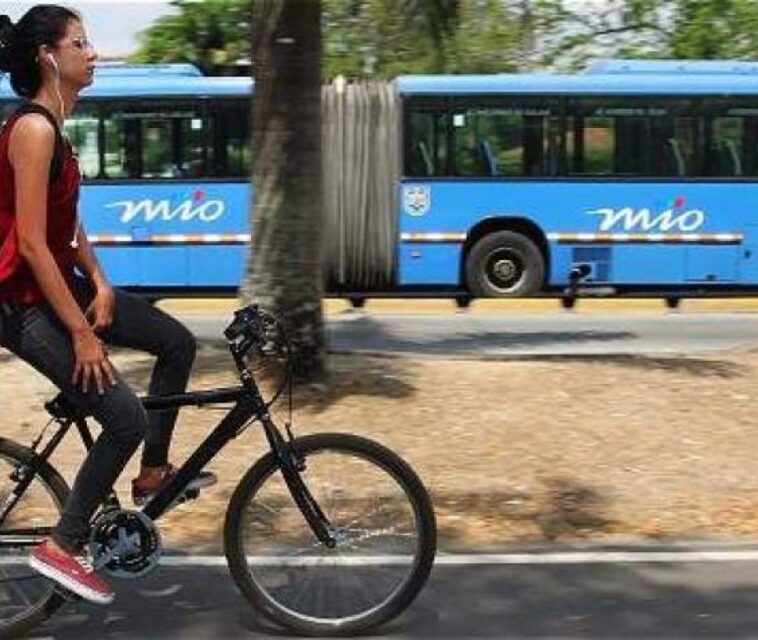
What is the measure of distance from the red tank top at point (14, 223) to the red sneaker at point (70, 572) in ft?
2.63

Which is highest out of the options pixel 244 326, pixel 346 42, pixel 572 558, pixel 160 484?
pixel 346 42

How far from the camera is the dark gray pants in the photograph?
425cm

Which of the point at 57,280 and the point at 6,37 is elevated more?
the point at 6,37

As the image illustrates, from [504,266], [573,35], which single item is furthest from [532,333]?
[573,35]

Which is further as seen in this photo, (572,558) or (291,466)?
(572,558)

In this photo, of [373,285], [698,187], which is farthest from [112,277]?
[698,187]

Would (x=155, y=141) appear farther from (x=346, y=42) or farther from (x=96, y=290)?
(x=96, y=290)

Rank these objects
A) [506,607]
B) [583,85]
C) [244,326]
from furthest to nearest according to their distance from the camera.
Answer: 1. [583,85]
2. [506,607]
3. [244,326]

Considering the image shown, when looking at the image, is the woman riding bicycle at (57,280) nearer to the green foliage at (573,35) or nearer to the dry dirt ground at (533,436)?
the dry dirt ground at (533,436)

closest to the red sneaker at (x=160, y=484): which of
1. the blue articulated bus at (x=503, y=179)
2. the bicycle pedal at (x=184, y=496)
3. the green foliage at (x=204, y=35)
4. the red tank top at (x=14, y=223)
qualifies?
the bicycle pedal at (x=184, y=496)

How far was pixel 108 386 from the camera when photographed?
4250 mm

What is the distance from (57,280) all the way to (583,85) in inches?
507

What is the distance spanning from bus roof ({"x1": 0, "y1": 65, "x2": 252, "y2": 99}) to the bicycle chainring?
12128 millimetres

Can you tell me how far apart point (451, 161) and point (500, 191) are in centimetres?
68
